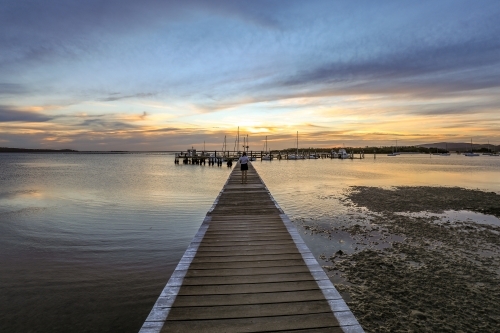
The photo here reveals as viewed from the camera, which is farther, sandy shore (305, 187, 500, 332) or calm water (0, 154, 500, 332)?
calm water (0, 154, 500, 332)

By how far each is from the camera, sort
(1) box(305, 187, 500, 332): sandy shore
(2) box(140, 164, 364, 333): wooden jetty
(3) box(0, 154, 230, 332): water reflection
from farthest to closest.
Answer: (3) box(0, 154, 230, 332): water reflection → (1) box(305, 187, 500, 332): sandy shore → (2) box(140, 164, 364, 333): wooden jetty

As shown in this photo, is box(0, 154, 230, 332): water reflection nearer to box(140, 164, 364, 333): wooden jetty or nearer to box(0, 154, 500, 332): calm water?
box(0, 154, 500, 332): calm water

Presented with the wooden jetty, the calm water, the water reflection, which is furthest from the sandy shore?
the water reflection

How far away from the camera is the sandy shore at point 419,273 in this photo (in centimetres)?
495

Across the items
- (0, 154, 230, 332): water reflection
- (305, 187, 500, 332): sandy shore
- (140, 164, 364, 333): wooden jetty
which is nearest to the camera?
(140, 164, 364, 333): wooden jetty

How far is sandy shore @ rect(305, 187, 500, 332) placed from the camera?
4.95 meters

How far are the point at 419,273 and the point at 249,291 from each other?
15.3ft

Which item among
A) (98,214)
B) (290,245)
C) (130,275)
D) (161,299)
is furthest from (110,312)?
(98,214)

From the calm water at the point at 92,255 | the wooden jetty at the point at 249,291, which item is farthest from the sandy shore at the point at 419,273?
the calm water at the point at 92,255

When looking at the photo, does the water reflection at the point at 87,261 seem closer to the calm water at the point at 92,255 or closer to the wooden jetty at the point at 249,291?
the calm water at the point at 92,255

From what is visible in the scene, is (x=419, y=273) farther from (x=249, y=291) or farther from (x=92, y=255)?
(x=92, y=255)

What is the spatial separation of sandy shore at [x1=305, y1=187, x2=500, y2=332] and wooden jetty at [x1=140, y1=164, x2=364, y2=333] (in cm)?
145

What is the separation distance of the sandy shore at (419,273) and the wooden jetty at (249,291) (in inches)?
57.0

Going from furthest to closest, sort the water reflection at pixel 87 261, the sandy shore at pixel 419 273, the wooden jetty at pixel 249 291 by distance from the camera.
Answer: the water reflection at pixel 87 261
the sandy shore at pixel 419 273
the wooden jetty at pixel 249 291
